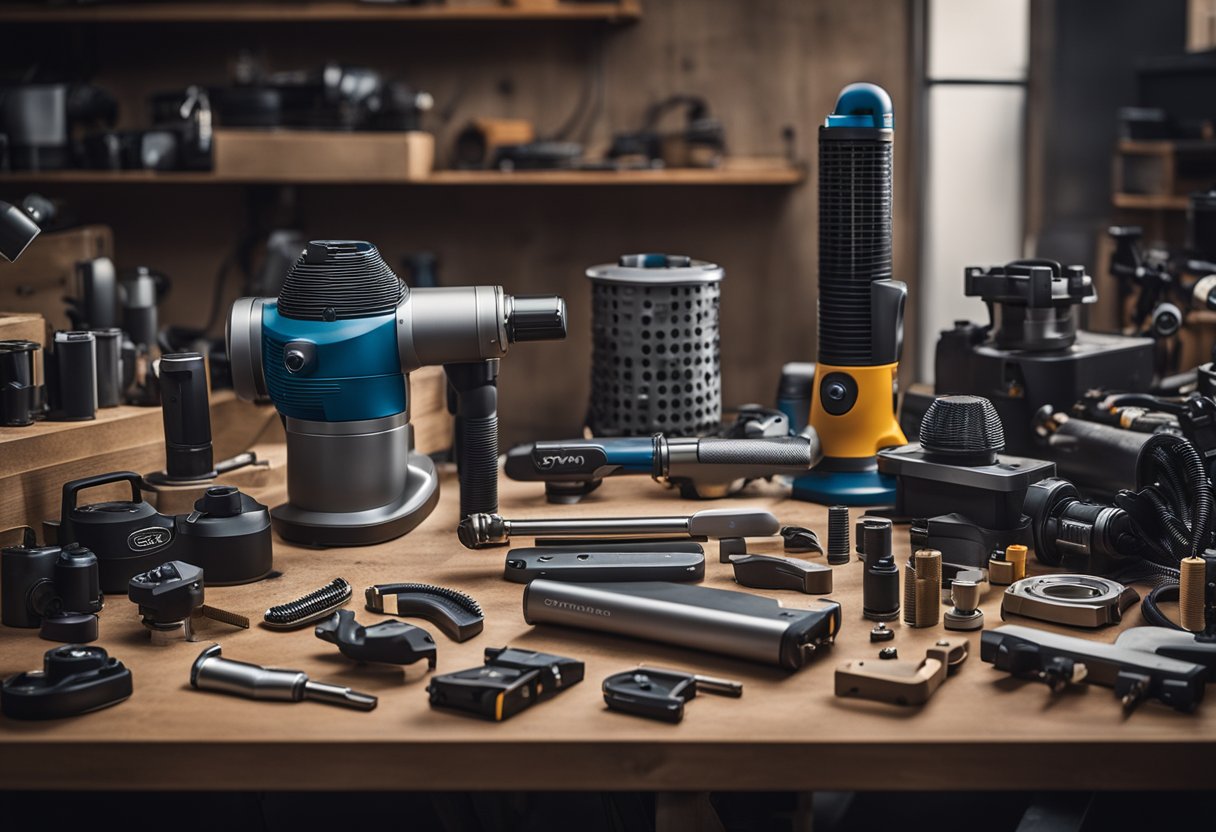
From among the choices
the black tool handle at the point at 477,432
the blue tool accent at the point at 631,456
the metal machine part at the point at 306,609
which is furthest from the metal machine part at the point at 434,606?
the blue tool accent at the point at 631,456

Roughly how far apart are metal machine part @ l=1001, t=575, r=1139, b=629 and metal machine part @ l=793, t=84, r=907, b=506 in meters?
0.39

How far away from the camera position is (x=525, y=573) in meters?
1.31

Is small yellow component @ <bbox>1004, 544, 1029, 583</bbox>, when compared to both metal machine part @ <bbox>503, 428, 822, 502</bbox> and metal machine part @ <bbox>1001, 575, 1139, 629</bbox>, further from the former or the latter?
metal machine part @ <bbox>503, 428, 822, 502</bbox>

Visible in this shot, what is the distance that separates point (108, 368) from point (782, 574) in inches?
33.9

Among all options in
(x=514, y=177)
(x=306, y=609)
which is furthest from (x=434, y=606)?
(x=514, y=177)

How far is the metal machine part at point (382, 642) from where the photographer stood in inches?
42.7

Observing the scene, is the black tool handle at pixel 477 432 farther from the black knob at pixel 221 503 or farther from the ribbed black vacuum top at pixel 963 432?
the ribbed black vacuum top at pixel 963 432

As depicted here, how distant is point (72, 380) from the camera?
149 centimetres

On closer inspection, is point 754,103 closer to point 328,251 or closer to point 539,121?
point 539,121

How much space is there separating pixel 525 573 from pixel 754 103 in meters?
2.23

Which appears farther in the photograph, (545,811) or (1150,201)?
(1150,201)

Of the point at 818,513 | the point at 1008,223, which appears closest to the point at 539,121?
the point at 1008,223

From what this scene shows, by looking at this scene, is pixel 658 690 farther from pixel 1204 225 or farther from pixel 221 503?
pixel 1204 225

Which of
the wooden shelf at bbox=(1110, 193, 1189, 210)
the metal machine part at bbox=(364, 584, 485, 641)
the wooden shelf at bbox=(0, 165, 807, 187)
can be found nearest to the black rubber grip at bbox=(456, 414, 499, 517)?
the metal machine part at bbox=(364, 584, 485, 641)
